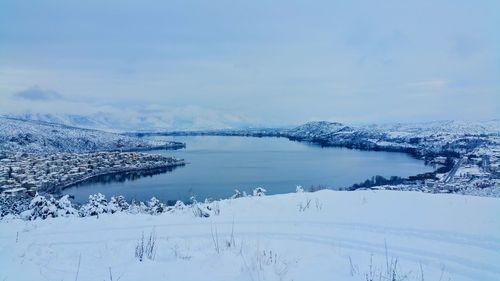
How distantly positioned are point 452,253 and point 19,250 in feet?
15.5

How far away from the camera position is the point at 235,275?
3.59m

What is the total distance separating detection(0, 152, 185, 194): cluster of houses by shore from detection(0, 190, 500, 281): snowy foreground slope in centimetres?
3212

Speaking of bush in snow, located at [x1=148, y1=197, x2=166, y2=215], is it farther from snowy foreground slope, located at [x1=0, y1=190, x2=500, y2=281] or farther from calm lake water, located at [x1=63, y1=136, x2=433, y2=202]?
calm lake water, located at [x1=63, y1=136, x2=433, y2=202]

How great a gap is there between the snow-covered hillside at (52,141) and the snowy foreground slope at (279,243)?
71.9 meters

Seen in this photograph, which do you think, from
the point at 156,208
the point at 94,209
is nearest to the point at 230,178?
the point at 156,208

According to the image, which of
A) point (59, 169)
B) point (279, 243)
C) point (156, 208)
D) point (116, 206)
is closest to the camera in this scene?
point (279, 243)

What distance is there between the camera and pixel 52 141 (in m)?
85.8

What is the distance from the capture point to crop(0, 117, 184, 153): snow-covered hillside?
76.2 metres

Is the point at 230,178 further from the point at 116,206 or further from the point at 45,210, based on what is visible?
the point at 45,210

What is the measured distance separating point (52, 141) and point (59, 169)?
122 feet

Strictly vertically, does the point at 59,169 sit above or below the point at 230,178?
above

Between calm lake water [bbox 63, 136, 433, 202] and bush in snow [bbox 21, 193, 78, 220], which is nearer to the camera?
bush in snow [bbox 21, 193, 78, 220]

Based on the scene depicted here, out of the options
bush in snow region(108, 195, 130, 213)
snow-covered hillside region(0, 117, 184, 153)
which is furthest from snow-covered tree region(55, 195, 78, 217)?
snow-covered hillside region(0, 117, 184, 153)

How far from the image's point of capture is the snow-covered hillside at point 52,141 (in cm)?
7619
